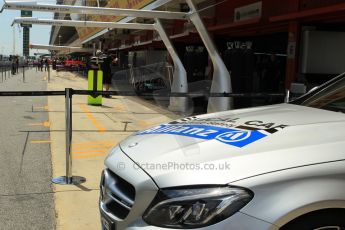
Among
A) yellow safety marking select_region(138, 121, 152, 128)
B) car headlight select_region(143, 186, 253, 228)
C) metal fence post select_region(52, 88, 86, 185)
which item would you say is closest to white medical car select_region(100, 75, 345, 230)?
car headlight select_region(143, 186, 253, 228)

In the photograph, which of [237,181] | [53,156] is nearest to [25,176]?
[53,156]

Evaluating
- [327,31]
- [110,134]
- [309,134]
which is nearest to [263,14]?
[327,31]

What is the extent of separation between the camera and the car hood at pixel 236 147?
2553mm

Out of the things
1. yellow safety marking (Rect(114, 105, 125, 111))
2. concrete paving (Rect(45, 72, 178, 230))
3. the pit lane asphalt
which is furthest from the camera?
yellow safety marking (Rect(114, 105, 125, 111))

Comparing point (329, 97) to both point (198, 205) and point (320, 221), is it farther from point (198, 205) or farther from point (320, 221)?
point (198, 205)

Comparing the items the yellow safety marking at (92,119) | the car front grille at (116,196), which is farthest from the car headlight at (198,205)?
the yellow safety marking at (92,119)

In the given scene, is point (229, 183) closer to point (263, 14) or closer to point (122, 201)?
point (122, 201)

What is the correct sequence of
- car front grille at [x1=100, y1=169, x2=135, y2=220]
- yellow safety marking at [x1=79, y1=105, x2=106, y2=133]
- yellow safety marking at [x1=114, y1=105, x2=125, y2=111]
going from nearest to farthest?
car front grille at [x1=100, y1=169, x2=135, y2=220] → yellow safety marking at [x1=79, y1=105, x2=106, y2=133] → yellow safety marking at [x1=114, y1=105, x2=125, y2=111]

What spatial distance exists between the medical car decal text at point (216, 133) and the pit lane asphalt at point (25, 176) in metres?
1.95

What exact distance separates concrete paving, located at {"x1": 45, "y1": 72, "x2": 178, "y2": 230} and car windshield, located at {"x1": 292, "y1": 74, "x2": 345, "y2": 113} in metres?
2.37

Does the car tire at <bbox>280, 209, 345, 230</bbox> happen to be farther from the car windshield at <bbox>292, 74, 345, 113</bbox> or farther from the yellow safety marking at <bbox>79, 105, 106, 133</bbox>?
the yellow safety marking at <bbox>79, 105, 106, 133</bbox>

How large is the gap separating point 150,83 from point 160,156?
51.0 ft

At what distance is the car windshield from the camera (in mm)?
3648

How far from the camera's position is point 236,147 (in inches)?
108
